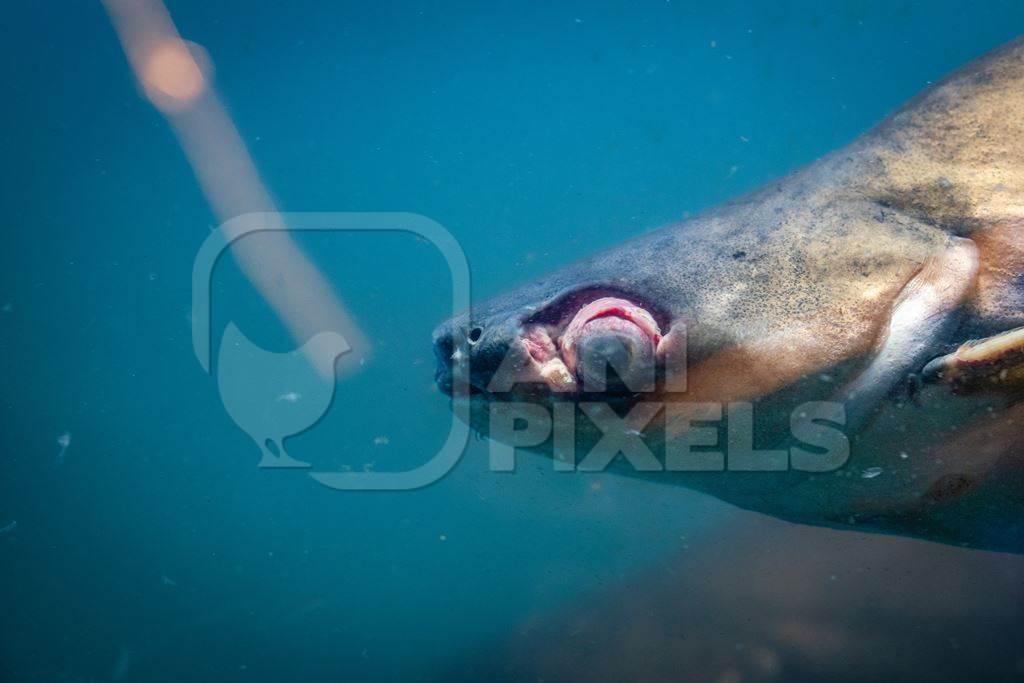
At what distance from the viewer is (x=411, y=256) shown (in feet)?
Answer: 65.7

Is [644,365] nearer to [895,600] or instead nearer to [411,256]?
[895,600]

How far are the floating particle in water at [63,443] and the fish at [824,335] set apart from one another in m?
23.7

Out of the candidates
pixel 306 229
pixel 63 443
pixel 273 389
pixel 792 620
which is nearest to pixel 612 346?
pixel 792 620

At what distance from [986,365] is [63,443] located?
25748mm

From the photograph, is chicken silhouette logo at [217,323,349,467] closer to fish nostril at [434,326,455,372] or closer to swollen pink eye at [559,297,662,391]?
fish nostril at [434,326,455,372]

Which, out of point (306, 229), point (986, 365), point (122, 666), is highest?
point (306, 229)

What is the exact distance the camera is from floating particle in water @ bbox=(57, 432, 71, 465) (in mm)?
20359

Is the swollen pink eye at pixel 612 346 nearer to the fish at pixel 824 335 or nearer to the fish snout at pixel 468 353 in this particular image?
the fish at pixel 824 335

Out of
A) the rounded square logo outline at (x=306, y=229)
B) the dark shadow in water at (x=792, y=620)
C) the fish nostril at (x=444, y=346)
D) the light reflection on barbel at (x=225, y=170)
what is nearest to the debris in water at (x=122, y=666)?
the rounded square logo outline at (x=306, y=229)

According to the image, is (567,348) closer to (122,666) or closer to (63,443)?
(122,666)

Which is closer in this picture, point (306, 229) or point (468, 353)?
point (468, 353)

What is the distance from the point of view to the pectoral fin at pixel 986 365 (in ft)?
6.79

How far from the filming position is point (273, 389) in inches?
736

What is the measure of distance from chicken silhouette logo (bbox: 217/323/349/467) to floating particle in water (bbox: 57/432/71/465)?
5.46 metres
